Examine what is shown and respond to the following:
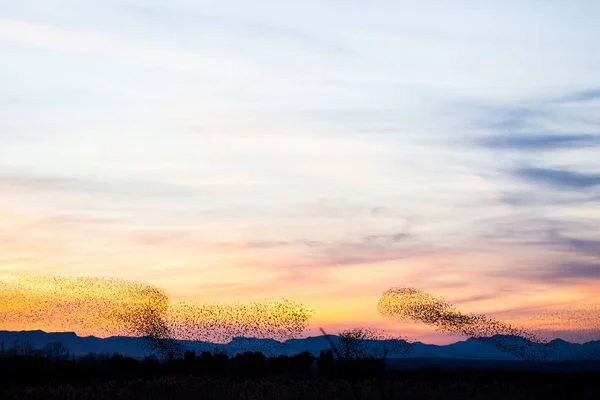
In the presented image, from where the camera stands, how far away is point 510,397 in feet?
117

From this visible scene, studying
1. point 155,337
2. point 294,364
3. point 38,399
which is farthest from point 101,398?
point 155,337

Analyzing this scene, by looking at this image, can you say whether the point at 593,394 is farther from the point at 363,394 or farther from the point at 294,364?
the point at 294,364

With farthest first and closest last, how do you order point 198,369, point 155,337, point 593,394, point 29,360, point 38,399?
point 155,337 → point 198,369 → point 29,360 → point 593,394 → point 38,399

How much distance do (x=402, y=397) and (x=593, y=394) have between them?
1115 cm

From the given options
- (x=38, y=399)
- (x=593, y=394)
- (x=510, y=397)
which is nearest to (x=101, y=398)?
(x=38, y=399)

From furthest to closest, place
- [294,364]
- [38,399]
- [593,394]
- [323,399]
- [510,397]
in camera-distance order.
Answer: [294,364] < [593,394] < [510,397] < [323,399] < [38,399]

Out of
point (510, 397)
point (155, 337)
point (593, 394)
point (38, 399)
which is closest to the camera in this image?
point (38, 399)

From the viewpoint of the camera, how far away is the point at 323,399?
33656mm

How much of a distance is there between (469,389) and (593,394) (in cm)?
571

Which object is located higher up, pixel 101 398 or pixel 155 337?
pixel 155 337

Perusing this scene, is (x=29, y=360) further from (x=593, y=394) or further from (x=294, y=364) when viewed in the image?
(x=593, y=394)

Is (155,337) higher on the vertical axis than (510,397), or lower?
higher

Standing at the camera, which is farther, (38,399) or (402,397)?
(402,397)

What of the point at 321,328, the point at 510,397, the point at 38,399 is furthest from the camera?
the point at 510,397
